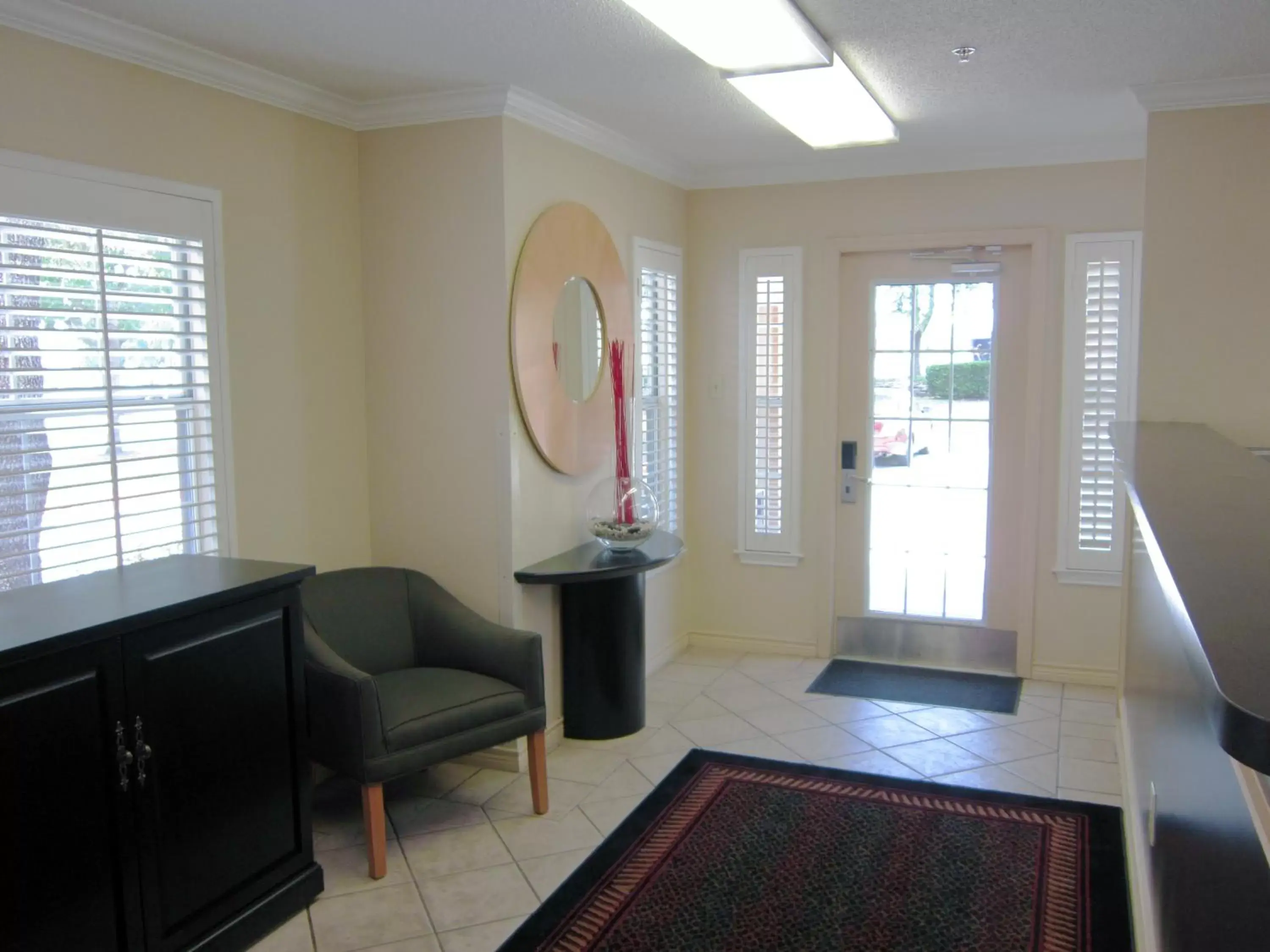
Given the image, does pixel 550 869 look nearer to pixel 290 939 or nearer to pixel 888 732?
pixel 290 939

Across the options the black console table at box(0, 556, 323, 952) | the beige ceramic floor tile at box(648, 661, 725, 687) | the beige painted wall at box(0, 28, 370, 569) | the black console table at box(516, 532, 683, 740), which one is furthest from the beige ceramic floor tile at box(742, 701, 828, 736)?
the black console table at box(0, 556, 323, 952)

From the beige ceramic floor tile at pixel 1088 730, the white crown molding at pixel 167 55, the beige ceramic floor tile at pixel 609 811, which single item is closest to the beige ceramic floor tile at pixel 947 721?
the beige ceramic floor tile at pixel 1088 730

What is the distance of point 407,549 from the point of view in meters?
3.75

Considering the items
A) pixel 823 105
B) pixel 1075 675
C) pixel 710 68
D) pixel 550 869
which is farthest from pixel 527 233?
pixel 1075 675

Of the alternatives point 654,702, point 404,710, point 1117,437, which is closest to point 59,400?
point 404,710

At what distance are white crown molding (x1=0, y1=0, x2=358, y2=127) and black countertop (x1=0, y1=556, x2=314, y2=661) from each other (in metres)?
1.39

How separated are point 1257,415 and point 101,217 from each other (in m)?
3.67

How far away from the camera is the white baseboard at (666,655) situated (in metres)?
4.80

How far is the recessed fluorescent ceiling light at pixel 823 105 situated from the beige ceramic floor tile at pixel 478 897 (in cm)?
243

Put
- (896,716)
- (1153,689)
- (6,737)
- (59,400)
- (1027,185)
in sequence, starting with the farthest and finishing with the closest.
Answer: (1027,185) → (896,716) → (59,400) → (1153,689) → (6,737)

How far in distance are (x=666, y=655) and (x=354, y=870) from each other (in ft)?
7.44

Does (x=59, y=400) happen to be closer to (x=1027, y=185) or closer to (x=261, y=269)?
(x=261, y=269)

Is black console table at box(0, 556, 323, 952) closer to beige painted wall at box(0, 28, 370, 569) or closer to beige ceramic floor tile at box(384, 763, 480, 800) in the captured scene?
beige painted wall at box(0, 28, 370, 569)

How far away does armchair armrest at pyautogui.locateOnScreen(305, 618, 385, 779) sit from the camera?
9.25ft
